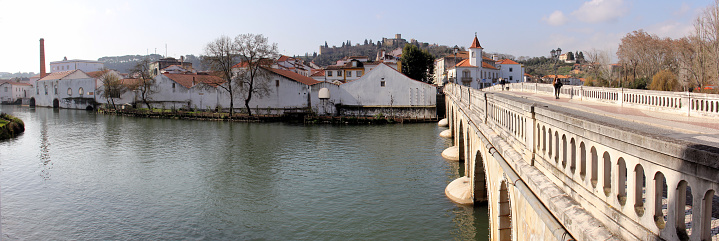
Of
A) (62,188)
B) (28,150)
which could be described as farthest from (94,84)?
(62,188)

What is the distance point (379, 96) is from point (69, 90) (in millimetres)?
57501

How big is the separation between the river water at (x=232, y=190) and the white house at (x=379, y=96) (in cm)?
1569

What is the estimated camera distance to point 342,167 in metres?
23.0

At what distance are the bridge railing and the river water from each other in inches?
233

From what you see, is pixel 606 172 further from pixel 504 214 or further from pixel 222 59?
pixel 222 59

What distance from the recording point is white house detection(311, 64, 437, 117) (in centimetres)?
4919

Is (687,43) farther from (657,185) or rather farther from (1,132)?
(1,132)

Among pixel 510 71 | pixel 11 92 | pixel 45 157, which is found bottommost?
pixel 45 157

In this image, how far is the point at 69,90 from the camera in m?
78.8

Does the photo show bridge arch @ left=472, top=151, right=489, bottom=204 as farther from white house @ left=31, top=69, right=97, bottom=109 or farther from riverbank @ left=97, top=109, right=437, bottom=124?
white house @ left=31, top=69, right=97, bottom=109

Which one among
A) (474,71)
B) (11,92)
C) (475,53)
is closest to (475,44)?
(475,53)

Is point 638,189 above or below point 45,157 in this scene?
above

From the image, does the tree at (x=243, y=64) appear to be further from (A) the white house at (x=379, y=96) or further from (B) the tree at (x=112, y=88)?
(B) the tree at (x=112, y=88)

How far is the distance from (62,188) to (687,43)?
46.9 metres
